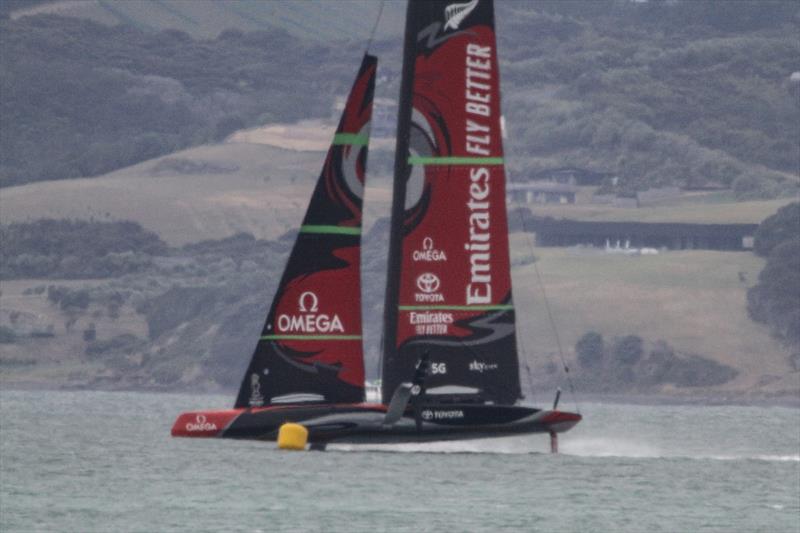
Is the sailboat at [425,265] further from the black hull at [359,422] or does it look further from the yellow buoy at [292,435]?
the yellow buoy at [292,435]

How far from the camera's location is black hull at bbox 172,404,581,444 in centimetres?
4203

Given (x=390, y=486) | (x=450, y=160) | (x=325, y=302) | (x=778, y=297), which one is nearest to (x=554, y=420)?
(x=390, y=486)

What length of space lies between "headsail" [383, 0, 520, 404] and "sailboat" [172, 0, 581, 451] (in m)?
0.02

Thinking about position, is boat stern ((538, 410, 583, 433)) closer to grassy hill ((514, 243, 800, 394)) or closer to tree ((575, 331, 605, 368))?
grassy hill ((514, 243, 800, 394))

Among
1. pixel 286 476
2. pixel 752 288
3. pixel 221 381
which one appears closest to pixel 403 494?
pixel 286 476

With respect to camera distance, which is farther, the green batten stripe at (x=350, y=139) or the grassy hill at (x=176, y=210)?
the grassy hill at (x=176, y=210)

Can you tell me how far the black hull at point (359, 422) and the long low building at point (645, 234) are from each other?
5056 inches

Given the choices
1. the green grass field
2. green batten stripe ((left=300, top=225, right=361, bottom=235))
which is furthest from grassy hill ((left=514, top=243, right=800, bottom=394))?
green batten stripe ((left=300, top=225, right=361, bottom=235))

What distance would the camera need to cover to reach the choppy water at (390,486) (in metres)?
35.6

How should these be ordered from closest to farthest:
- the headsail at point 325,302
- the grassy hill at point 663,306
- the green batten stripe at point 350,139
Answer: the headsail at point 325,302 → the green batten stripe at point 350,139 → the grassy hill at point 663,306

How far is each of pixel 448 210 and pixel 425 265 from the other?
3.34 feet

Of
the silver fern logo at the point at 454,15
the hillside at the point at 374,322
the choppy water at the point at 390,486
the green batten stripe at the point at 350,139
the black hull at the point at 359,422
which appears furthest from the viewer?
the hillside at the point at 374,322

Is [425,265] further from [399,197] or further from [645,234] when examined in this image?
[645,234]

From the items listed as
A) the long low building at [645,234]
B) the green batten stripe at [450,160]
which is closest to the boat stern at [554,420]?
the green batten stripe at [450,160]
